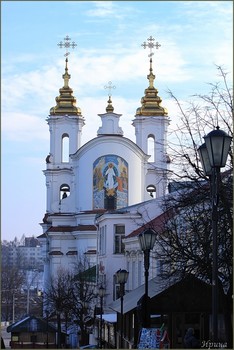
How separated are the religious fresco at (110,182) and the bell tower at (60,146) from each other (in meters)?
6.27

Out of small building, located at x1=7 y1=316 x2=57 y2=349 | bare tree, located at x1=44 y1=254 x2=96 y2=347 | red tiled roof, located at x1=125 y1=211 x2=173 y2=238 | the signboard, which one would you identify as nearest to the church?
small building, located at x1=7 y1=316 x2=57 y2=349

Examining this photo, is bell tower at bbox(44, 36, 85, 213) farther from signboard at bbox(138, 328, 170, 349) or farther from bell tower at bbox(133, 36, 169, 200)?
signboard at bbox(138, 328, 170, 349)

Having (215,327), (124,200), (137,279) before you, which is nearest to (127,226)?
(137,279)

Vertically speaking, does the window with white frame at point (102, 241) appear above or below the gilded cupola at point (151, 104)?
below

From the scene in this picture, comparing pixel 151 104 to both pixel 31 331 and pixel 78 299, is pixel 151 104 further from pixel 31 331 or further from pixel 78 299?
pixel 78 299

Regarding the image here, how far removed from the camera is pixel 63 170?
3150 inches

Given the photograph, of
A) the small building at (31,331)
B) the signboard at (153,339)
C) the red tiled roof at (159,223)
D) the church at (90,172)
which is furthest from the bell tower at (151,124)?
the signboard at (153,339)

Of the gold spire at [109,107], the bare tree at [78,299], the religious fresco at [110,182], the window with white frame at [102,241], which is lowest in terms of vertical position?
the bare tree at [78,299]

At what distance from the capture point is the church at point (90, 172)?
72.3 m

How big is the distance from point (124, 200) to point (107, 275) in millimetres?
23877

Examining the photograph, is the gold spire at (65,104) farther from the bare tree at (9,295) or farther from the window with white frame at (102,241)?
the window with white frame at (102,241)

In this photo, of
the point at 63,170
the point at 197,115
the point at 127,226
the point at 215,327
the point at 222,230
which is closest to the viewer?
the point at 215,327

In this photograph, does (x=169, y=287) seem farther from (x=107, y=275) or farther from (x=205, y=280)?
(x=107, y=275)

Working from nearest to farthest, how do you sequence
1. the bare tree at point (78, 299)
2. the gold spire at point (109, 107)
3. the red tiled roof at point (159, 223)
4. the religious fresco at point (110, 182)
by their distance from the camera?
the red tiled roof at point (159, 223), the bare tree at point (78, 299), the religious fresco at point (110, 182), the gold spire at point (109, 107)
